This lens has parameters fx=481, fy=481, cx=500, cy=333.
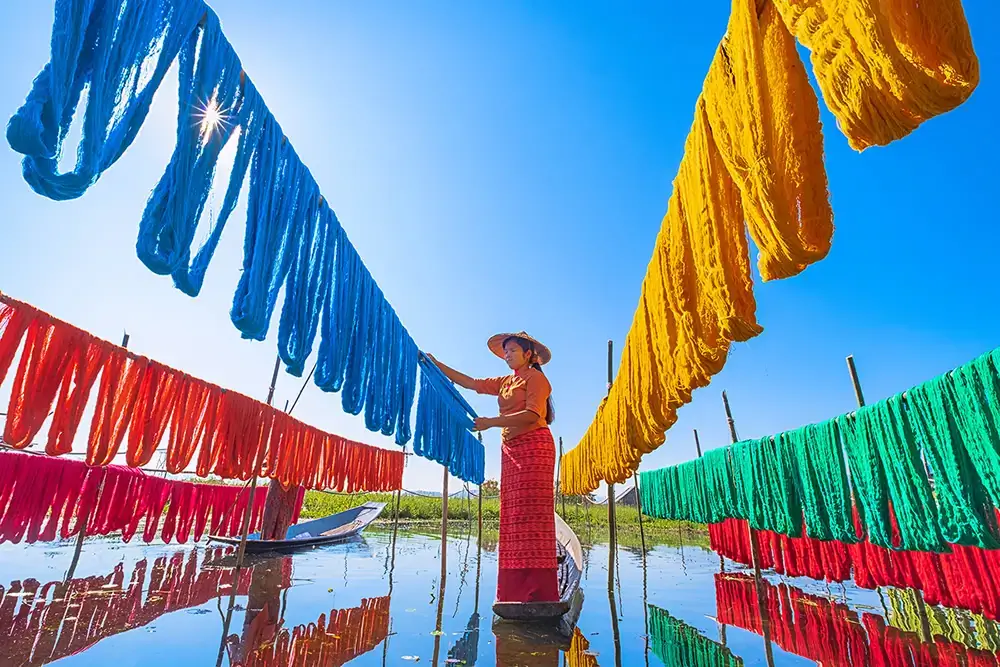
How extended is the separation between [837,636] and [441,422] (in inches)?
178

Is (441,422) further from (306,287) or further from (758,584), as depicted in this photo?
(758,584)

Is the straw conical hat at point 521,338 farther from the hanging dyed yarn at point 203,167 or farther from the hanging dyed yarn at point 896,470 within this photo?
the hanging dyed yarn at point 896,470

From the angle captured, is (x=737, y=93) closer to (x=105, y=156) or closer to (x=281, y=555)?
(x=105, y=156)

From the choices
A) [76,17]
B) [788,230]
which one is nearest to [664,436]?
[788,230]

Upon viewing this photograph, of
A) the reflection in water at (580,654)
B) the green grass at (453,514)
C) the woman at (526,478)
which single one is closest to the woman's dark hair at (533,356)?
the woman at (526,478)

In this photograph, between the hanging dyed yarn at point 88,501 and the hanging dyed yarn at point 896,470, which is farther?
the hanging dyed yarn at point 88,501

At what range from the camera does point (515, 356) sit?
4652 millimetres

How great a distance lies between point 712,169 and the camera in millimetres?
1957

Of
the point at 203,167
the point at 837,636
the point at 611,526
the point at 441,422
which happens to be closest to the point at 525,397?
the point at 441,422

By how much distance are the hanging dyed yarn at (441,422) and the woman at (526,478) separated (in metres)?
0.99

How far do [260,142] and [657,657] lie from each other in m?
4.40

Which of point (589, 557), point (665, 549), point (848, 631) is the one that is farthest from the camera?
point (665, 549)

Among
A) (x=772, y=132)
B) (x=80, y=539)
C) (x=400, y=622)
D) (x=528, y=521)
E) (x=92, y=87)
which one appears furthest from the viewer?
(x=80, y=539)

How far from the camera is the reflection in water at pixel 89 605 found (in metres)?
3.47
